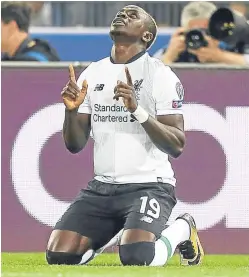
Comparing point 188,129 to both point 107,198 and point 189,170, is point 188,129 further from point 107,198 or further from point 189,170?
point 107,198

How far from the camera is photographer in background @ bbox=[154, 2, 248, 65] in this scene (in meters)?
11.0

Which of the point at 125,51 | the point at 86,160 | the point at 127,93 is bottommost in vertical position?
the point at 86,160

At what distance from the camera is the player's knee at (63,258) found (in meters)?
8.28

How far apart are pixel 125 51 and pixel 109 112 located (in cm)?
41

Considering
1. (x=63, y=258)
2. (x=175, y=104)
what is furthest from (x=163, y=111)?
(x=63, y=258)

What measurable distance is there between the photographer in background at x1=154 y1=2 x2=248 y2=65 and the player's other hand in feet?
9.25

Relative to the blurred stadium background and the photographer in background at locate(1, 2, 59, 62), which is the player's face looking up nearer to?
the blurred stadium background

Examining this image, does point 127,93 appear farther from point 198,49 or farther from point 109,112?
point 198,49

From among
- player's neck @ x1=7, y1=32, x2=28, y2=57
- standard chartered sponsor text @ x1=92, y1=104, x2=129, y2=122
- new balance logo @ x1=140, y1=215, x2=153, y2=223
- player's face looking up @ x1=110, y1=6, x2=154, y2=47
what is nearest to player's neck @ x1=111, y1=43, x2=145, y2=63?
player's face looking up @ x1=110, y1=6, x2=154, y2=47

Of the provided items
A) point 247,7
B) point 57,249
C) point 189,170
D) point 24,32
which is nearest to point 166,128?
point 57,249

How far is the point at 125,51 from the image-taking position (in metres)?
8.47

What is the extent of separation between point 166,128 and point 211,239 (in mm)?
1796

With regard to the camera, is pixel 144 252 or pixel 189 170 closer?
pixel 144 252

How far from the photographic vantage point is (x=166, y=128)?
809 cm
